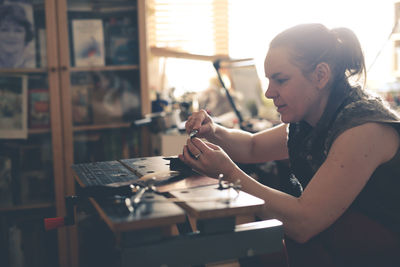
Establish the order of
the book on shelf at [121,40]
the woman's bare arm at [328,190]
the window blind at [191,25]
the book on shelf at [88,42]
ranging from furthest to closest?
1. the window blind at [191,25]
2. the book on shelf at [121,40]
3. the book on shelf at [88,42]
4. the woman's bare arm at [328,190]

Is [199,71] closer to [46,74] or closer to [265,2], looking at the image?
[265,2]

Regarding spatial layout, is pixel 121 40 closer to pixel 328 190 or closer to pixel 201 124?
pixel 201 124

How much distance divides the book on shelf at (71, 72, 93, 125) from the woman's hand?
1493 mm

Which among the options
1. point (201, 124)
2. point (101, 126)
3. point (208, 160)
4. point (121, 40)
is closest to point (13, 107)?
point (101, 126)

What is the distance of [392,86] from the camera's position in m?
2.99

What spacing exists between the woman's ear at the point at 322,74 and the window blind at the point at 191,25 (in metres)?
1.94

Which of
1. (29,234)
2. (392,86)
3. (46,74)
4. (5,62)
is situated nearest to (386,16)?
(392,86)

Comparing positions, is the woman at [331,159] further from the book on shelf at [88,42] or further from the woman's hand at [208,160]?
the book on shelf at [88,42]

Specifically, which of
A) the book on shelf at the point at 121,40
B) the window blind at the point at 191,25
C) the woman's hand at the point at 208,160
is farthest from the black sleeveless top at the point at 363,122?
the window blind at the point at 191,25

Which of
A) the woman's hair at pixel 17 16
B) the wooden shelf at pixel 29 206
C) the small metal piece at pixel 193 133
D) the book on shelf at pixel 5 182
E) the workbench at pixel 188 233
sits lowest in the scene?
the wooden shelf at pixel 29 206

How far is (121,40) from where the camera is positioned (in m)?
2.52

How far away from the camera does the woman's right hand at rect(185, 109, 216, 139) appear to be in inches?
57.7

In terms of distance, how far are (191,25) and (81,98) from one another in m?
1.18

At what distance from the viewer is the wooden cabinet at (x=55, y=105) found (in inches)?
91.0
